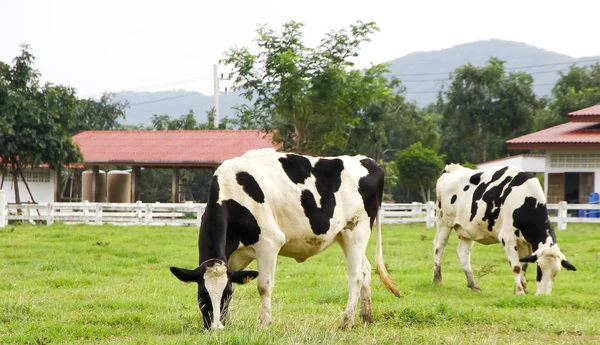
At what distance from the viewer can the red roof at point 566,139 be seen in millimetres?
32031

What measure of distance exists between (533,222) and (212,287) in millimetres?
7177

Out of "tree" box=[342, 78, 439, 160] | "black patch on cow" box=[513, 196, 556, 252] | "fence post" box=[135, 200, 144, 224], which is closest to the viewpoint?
"black patch on cow" box=[513, 196, 556, 252]

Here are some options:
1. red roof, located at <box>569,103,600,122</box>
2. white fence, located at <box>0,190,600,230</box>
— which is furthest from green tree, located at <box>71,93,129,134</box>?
red roof, located at <box>569,103,600,122</box>

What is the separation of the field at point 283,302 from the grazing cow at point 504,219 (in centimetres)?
46

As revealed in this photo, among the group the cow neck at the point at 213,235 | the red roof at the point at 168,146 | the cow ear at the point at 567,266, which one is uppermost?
the red roof at the point at 168,146

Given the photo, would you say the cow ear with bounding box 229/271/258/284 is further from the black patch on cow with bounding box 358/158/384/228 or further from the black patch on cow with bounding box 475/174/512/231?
the black patch on cow with bounding box 475/174/512/231

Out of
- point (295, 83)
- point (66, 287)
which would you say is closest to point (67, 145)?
point (295, 83)

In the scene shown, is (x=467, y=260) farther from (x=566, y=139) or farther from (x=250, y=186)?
(x=566, y=139)

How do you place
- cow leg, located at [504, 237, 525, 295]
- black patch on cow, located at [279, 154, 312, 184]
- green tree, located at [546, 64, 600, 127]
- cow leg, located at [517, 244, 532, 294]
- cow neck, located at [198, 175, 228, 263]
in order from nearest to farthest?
1. cow neck, located at [198, 175, 228, 263]
2. black patch on cow, located at [279, 154, 312, 184]
3. cow leg, located at [504, 237, 525, 295]
4. cow leg, located at [517, 244, 532, 294]
5. green tree, located at [546, 64, 600, 127]

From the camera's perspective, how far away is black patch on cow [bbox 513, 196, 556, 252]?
43.5ft

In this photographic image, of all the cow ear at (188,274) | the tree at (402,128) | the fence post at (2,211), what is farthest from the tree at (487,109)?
the cow ear at (188,274)

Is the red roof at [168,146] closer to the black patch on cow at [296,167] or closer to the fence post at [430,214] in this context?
the fence post at [430,214]

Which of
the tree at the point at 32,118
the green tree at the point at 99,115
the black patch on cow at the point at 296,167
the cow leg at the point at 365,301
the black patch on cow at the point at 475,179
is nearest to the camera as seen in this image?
the black patch on cow at the point at 296,167

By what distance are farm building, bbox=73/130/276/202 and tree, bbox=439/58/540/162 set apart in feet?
66.6
